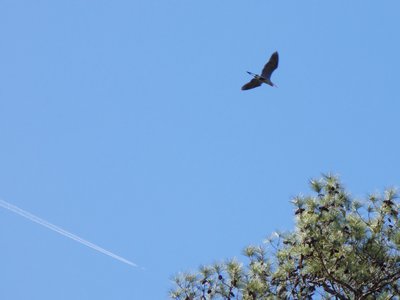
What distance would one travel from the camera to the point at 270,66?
945 centimetres

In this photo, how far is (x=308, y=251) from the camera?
8367 millimetres

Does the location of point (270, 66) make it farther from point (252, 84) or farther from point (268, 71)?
point (252, 84)

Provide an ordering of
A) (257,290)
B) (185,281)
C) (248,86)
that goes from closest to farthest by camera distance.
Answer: (257,290) → (185,281) → (248,86)

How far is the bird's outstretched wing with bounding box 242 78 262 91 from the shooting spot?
9531mm

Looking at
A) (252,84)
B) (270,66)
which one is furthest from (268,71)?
(252,84)

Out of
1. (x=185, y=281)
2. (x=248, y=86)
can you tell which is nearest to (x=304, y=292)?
(x=185, y=281)

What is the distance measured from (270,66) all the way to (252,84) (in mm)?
340

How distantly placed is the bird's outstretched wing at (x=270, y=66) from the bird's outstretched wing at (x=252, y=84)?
11cm

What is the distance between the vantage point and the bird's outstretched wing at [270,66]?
9.44 m

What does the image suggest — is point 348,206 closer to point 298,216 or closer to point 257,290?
point 298,216

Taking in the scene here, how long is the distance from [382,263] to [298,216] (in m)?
1.07

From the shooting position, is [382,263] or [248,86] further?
[248,86]

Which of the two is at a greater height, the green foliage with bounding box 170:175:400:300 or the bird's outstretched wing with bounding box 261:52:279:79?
the bird's outstretched wing with bounding box 261:52:279:79

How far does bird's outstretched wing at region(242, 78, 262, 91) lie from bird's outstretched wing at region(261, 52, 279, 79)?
0.37 ft
